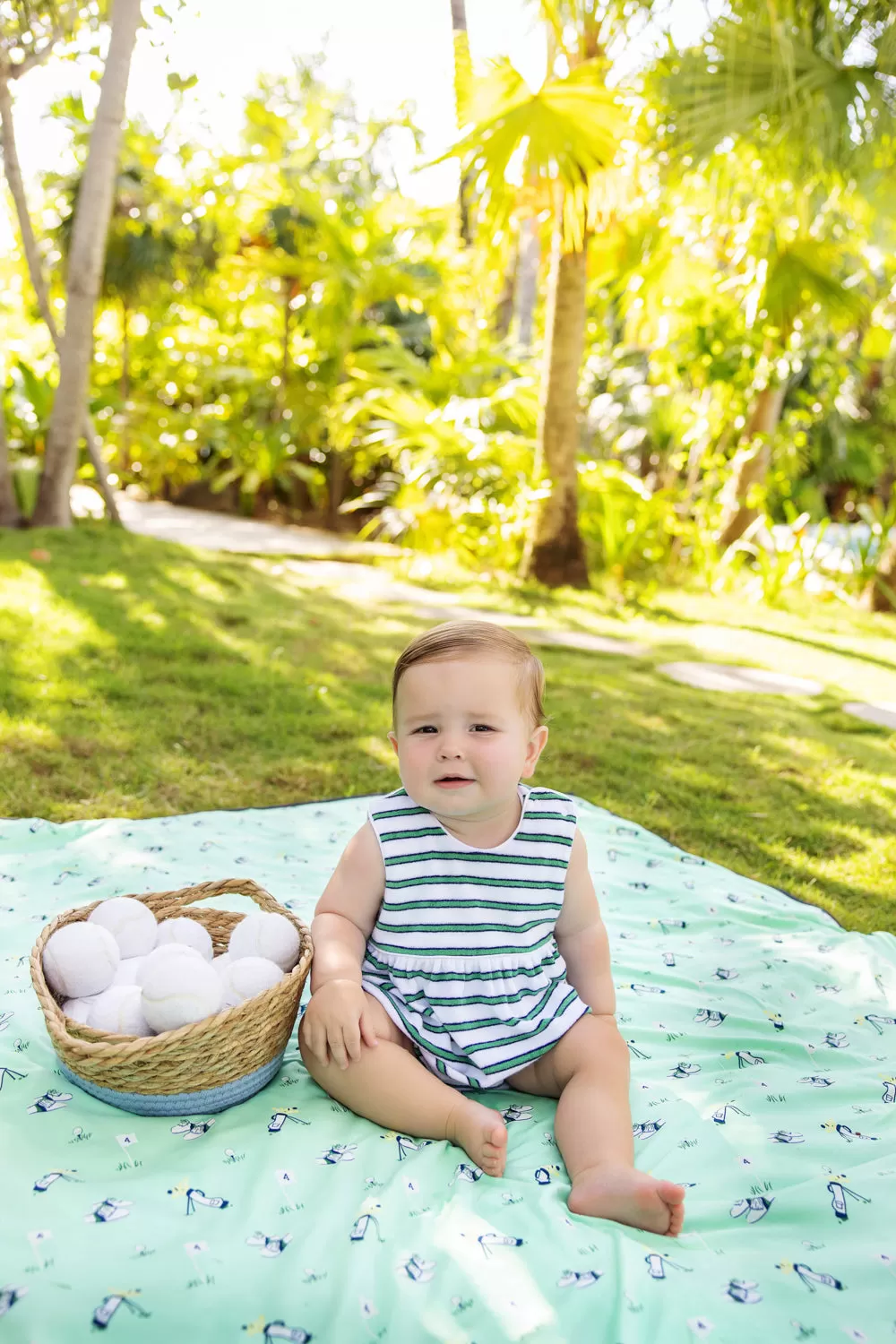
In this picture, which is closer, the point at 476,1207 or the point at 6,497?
the point at 476,1207

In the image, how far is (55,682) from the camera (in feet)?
12.8

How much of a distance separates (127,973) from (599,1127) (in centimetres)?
81

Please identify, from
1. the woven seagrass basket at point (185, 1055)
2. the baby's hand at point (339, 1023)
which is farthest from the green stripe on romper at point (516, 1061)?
the woven seagrass basket at point (185, 1055)

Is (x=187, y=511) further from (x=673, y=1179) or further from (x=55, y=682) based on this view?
(x=673, y=1179)

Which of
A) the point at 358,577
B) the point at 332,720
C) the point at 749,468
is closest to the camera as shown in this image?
the point at 332,720

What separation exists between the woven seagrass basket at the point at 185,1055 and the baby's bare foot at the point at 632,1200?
51cm

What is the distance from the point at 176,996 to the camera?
155cm

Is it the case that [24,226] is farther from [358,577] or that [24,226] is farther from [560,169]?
[560,169]

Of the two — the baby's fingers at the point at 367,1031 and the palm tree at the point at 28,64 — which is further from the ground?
the palm tree at the point at 28,64

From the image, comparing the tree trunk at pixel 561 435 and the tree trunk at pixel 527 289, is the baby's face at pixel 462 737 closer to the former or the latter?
the tree trunk at pixel 561 435

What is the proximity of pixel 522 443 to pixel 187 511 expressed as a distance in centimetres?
419

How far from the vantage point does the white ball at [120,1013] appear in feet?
5.24

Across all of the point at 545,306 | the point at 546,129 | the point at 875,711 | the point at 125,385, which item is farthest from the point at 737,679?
the point at 125,385

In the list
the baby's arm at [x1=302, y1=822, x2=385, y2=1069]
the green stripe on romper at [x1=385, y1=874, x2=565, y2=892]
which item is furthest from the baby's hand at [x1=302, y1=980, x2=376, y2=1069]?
the green stripe on romper at [x1=385, y1=874, x2=565, y2=892]
